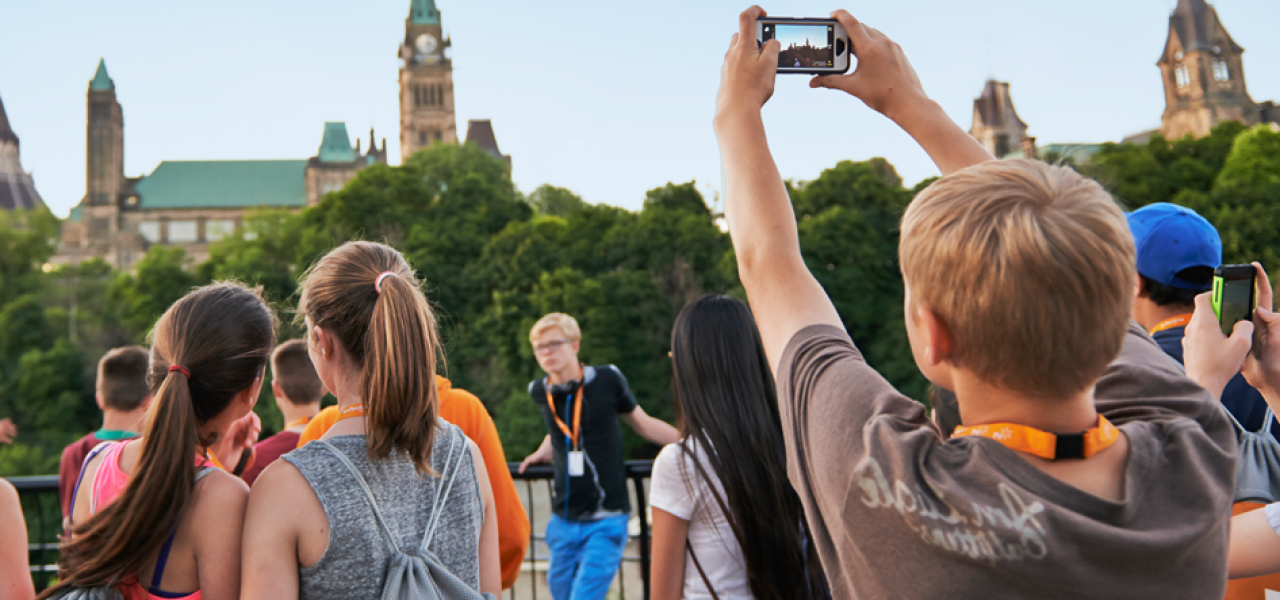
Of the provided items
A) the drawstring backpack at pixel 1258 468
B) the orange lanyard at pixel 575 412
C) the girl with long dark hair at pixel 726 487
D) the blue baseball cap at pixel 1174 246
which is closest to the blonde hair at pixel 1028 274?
the drawstring backpack at pixel 1258 468

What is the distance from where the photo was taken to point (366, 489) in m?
2.12

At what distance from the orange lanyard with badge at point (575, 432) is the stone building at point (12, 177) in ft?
322

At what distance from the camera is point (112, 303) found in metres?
47.8

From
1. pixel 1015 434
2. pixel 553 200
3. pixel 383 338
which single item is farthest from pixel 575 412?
pixel 553 200

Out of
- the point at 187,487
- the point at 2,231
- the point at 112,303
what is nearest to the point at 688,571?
the point at 187,487

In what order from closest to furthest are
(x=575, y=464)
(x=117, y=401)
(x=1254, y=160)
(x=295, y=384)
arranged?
(x=117, y=401), (x=295, y=384), (x=575, y=464), (x=1254, y=160)

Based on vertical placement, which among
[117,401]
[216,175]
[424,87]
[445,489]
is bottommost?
[445,489]

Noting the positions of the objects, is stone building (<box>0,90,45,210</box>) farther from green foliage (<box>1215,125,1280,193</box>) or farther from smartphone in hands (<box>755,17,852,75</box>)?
smartphone in hands (<box>755,17,852,75</box>)

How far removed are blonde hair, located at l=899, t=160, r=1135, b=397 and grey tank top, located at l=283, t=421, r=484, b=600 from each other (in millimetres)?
1472

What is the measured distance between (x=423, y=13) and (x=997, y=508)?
10098 cm

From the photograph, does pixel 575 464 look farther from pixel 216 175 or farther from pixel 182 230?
pixel 216 175

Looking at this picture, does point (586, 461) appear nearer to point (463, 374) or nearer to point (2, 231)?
point (463, 374)

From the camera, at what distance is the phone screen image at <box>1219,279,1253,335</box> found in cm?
185

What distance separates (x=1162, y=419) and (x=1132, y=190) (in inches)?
1583
